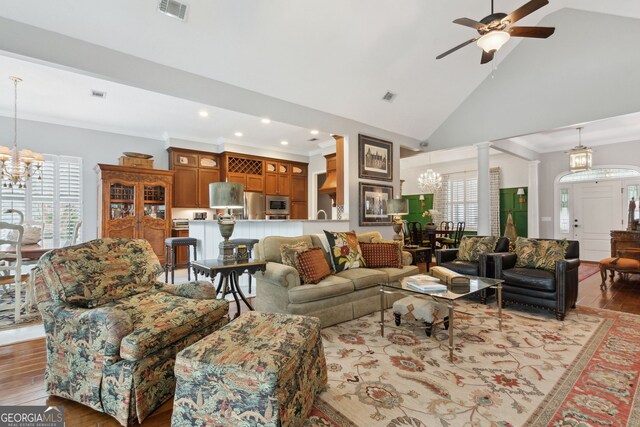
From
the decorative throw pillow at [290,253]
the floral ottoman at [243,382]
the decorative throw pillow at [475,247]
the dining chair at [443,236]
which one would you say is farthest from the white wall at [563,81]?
the floral ottoman at [243,382]

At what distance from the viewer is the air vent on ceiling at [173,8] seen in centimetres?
296

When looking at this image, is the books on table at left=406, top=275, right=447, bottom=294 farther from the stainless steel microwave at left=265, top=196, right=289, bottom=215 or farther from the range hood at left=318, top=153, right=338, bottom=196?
the stainless steel microwave at left=265, top=196, right=289, bottom=215

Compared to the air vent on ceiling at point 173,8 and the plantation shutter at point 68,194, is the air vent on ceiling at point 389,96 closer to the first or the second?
the air vent on ceiling at point 173,8

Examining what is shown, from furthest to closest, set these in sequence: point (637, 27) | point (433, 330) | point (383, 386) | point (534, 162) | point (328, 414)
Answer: point (534, 162) → point (637, 27) → point (433, 330) → point (383, 386) → point (328, 414)

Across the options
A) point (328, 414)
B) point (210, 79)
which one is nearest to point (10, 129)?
point (210, 79)

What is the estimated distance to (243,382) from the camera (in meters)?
1.44

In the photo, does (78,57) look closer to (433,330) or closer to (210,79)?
(210,79)

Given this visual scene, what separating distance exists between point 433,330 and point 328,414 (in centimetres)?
163

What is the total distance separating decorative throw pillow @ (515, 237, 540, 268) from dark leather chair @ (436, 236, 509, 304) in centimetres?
23

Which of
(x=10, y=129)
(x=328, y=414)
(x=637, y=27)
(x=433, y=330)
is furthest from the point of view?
(x=10, y=129)

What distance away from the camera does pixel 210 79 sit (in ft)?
12.8

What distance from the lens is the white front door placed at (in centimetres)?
710

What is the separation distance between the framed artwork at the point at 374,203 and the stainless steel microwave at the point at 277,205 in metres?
3.08

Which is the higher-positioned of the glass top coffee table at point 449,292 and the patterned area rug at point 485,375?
the glass top coffee table at point 449,292
